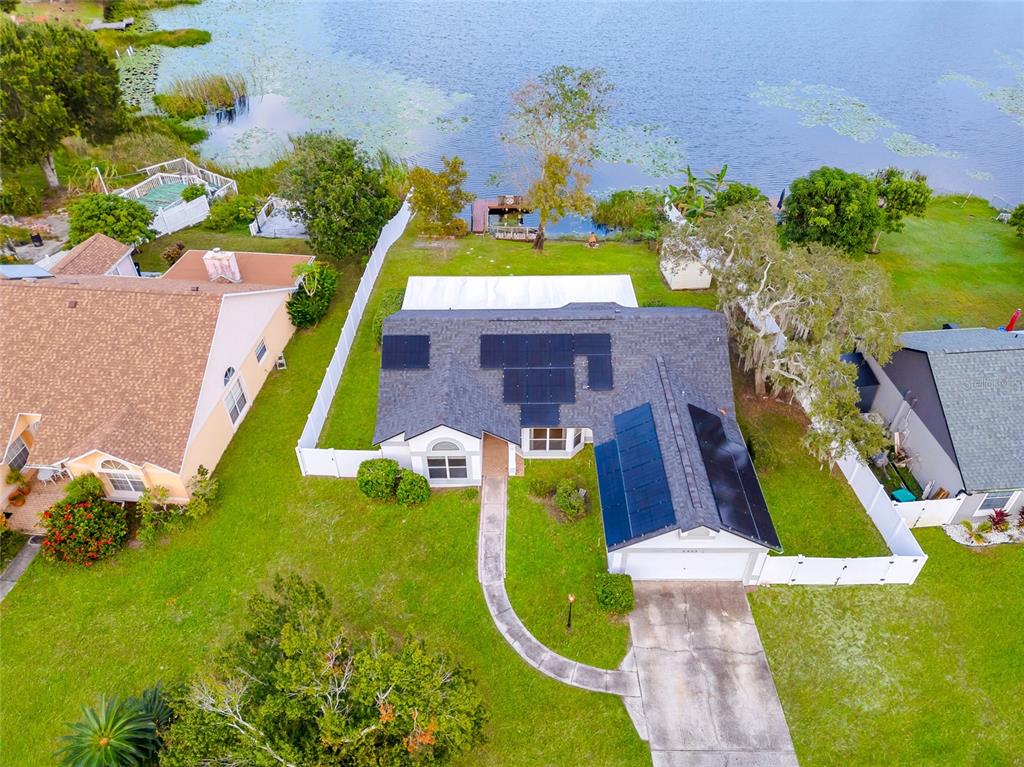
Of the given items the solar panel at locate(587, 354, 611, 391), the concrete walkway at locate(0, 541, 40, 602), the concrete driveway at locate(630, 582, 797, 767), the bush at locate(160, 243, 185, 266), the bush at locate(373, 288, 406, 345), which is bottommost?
the concrete walkway at locate(0, 541, 40, 602)

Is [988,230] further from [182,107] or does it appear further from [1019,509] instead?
[182,107]

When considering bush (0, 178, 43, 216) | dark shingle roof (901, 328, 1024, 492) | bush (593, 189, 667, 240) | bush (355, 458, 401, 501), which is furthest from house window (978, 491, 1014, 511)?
Result: bush (0, 178, 43, 216)

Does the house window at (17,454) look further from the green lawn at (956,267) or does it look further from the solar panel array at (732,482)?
the green lawn at (956,267)

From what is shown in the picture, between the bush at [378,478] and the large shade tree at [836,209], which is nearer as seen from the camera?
the bush at [378,478]

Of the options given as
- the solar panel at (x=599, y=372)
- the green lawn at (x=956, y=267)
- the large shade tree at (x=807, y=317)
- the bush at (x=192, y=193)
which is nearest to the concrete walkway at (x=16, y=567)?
the solar panel at (x=599, y=372)

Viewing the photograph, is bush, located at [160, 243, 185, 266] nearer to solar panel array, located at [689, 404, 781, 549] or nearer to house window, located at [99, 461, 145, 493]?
house window, located at [99, 461, 145, 493]
